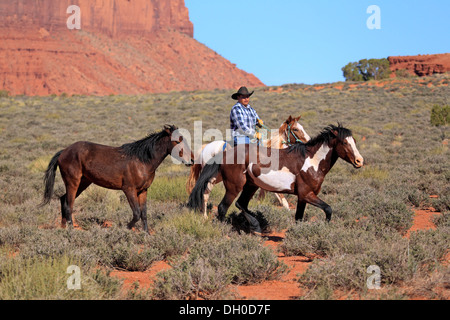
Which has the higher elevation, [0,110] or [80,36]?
[80,36]

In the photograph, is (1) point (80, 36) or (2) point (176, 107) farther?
(1) point (80, 36)

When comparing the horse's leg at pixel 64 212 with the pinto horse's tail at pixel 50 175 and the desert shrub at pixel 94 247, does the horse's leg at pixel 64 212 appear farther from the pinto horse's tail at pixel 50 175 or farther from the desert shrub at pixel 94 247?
the desert shrub at pixel 94 247

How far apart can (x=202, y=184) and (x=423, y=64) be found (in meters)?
92.1

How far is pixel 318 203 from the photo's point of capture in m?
6.79

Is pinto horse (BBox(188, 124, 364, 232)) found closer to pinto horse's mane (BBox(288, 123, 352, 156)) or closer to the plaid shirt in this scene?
pinto horse's mane (BBox(288, 123, 352, 156))

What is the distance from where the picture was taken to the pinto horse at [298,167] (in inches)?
273

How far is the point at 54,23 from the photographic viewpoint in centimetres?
10375

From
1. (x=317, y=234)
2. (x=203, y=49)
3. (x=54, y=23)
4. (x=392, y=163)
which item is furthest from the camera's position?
(x=203, y=49)

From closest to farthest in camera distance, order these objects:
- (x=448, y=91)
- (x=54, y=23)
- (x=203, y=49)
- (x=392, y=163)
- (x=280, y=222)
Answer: (x=280, y=222)
(x=392, y=163)
(x=448, y=91)
(x=54, y=23)
(x=203, y=49)

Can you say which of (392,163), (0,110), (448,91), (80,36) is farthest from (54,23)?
(392,163)

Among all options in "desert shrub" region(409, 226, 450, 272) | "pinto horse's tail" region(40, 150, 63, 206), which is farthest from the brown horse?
"desert shrub" region(409, 226, 450, 272)

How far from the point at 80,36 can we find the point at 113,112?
3075 inches
